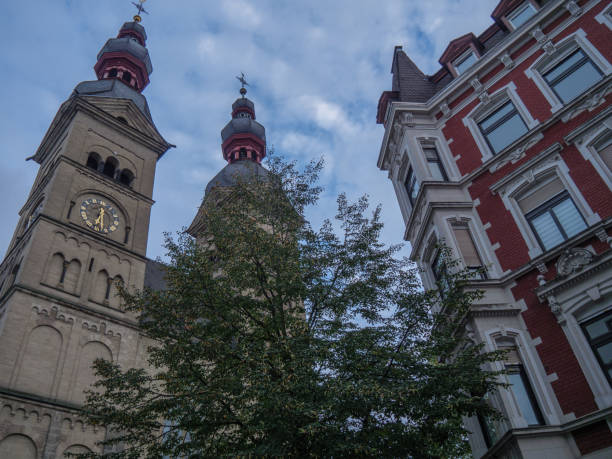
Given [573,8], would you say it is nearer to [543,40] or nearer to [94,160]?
[543,40]

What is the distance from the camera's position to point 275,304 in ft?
39.4

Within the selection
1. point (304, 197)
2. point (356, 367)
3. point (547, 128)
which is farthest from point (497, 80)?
point (356, 367)

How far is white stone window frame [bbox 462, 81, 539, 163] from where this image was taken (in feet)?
46.7

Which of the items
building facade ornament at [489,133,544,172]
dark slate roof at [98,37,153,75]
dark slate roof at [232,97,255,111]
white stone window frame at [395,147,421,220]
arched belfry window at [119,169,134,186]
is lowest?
building facade ornament at [489,133,544,172]

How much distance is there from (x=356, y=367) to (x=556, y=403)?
423cm

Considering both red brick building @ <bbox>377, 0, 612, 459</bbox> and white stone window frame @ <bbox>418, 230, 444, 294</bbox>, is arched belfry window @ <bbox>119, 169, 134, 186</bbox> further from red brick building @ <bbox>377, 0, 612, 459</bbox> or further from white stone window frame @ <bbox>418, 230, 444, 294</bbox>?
white stone window frame @ <bbox>418, 230, 444, 294</bbox>

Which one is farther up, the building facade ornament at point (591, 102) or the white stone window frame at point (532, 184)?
the building facade ornament at point (591, 102)

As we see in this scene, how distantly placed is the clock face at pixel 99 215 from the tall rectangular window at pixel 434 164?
23.3 metres

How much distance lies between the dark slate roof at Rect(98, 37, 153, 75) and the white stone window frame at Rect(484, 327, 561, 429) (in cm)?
4602

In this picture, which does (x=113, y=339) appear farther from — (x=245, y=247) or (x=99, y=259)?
(x=245, y=247)

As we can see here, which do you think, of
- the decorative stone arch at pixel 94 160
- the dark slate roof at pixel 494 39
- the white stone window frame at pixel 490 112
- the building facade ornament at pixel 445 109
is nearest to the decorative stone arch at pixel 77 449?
the decorative stone arch at pixel 94 160

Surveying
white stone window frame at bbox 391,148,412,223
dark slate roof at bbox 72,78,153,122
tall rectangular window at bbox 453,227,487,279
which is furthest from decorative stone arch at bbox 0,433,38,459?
dark slate roof at bbox 72,78,153,122

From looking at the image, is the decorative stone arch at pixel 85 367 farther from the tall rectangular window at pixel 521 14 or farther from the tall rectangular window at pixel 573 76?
the tall rectangular window at pixel 521 14

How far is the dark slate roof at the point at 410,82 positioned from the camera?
18.2 m
